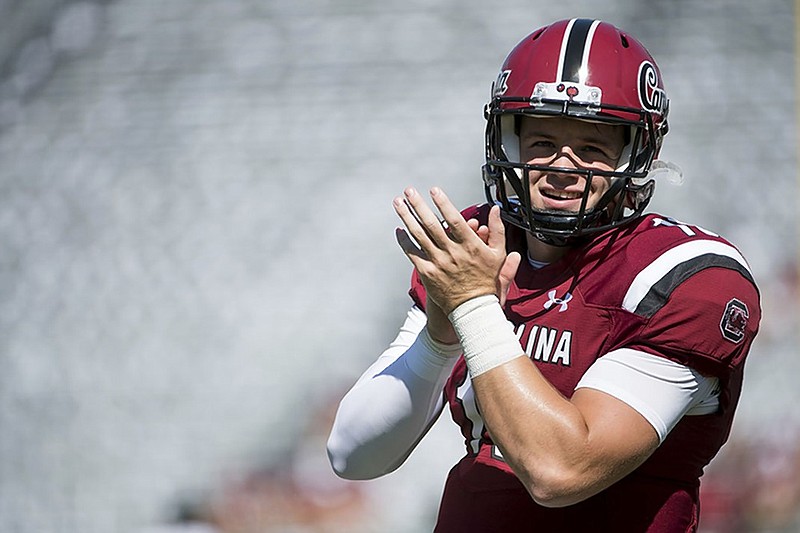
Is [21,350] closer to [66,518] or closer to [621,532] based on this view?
[66,518]

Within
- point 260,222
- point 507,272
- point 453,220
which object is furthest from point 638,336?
point 260,222

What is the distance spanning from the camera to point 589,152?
5.53ft

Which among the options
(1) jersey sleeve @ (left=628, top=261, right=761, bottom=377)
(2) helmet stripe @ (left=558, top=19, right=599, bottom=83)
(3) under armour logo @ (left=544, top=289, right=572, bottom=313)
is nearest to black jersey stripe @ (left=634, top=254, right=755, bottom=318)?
(1) jersey sleeve @ (left=628, top=261, right=761, bottom=377)

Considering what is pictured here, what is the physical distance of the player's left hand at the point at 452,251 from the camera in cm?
145

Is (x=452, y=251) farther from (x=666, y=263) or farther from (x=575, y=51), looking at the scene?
(x=575, y=51)

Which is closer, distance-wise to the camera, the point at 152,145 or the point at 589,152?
the point at 589,152

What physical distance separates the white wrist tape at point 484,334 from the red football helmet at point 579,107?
23 centimetres

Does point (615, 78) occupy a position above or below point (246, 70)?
above

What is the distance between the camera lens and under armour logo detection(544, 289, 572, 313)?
5.21 feet

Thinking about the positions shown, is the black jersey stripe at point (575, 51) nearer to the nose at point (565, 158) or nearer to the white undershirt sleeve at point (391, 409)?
the nose at point (565, 158)

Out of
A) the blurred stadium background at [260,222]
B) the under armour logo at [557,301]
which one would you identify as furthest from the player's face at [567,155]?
the blurred stadium background at [260,222]

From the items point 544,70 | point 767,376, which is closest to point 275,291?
point 767,376

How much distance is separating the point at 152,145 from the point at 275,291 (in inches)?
26.3

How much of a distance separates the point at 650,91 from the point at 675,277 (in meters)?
0.35
